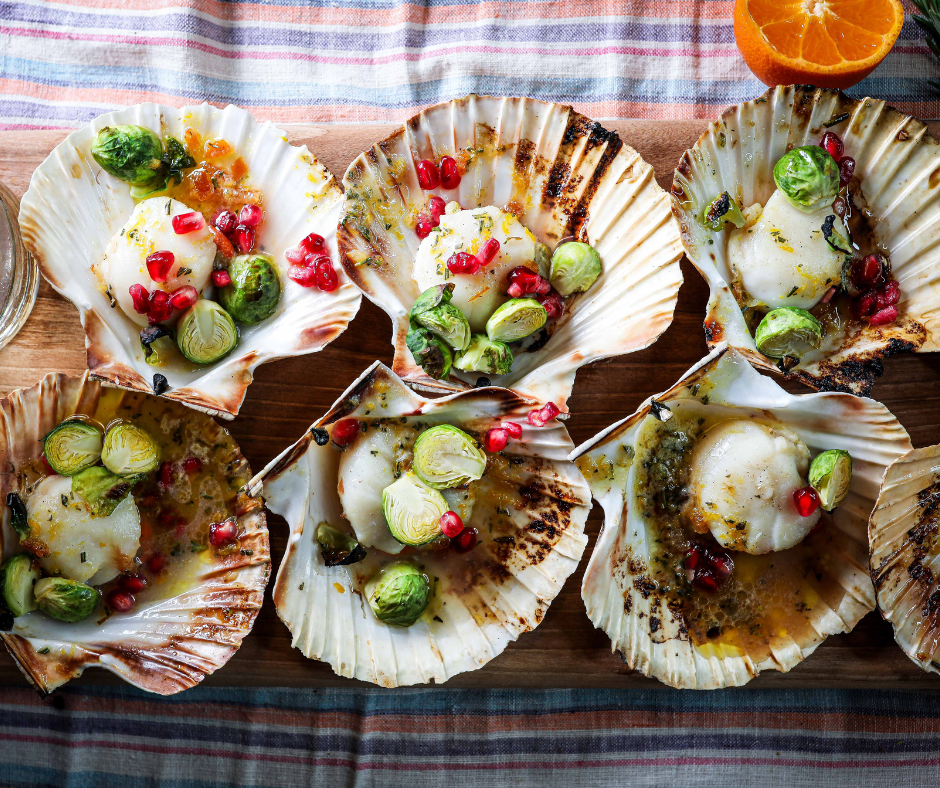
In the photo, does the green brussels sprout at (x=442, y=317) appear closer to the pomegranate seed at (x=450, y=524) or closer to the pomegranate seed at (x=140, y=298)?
the pomegranate seed at (x=450, y=524)

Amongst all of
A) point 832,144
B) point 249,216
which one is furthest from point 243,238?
point 832,144

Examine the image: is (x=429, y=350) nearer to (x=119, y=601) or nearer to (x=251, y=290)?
(x=251, y=290)

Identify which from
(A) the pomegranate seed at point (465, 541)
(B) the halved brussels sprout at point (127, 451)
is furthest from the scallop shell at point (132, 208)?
(A) the pomegranate seed at point (465, 541)

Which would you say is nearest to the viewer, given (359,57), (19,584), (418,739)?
(19,584)

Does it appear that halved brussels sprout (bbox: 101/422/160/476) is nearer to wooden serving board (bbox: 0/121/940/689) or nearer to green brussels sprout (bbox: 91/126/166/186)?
wooden serving board (bbox: 0/121/940/689)

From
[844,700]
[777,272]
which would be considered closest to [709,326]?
[777,272]

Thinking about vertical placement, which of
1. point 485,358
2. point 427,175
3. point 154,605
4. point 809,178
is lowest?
point 154,605
